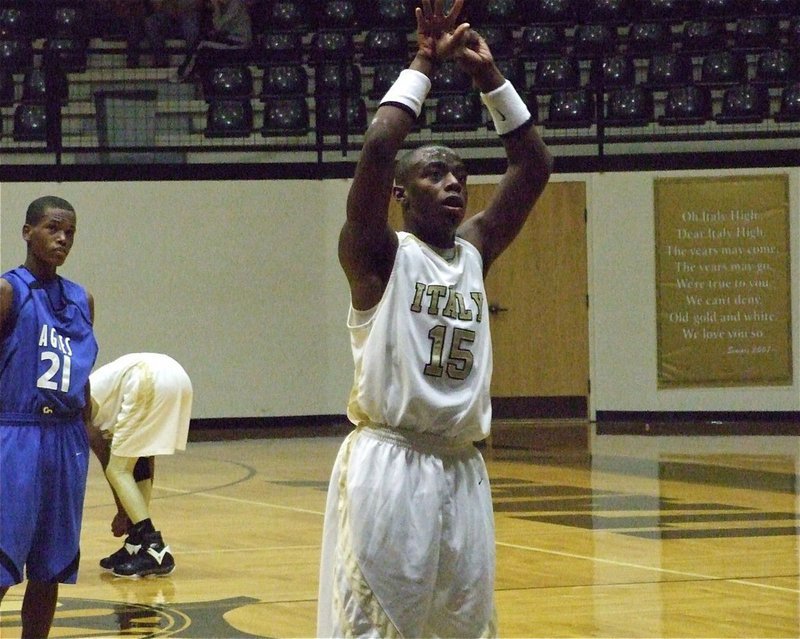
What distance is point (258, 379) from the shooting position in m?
16.8

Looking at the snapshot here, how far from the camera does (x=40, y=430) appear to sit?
16.8 feet

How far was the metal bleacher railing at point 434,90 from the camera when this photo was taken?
54.8 ft

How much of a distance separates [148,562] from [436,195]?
4388 millimetres

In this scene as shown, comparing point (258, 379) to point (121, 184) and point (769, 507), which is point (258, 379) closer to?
point (121, 184)

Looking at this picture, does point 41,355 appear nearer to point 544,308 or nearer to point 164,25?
point 544,308

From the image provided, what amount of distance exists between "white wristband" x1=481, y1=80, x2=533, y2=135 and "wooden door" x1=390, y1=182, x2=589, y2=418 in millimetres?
12798

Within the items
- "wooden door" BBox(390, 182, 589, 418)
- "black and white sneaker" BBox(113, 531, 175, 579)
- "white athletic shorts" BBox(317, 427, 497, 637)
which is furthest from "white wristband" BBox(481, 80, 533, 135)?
"wooden door" BBox(390, 182, 589, 418)

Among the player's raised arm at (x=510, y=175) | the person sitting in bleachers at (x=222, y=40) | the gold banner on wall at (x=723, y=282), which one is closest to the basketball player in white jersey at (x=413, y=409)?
the player's raised arm at (x=510, y=175)

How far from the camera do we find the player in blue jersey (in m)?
5.06

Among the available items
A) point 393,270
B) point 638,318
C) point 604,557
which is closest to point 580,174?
point 638,318

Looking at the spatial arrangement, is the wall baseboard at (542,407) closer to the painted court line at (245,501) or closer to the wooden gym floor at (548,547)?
the wooden gym floor at (548,547)

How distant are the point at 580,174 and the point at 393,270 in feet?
43.8

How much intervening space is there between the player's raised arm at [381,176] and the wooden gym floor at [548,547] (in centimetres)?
267

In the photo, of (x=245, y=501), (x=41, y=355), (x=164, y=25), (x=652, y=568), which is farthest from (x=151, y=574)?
(x=164, y=25)
